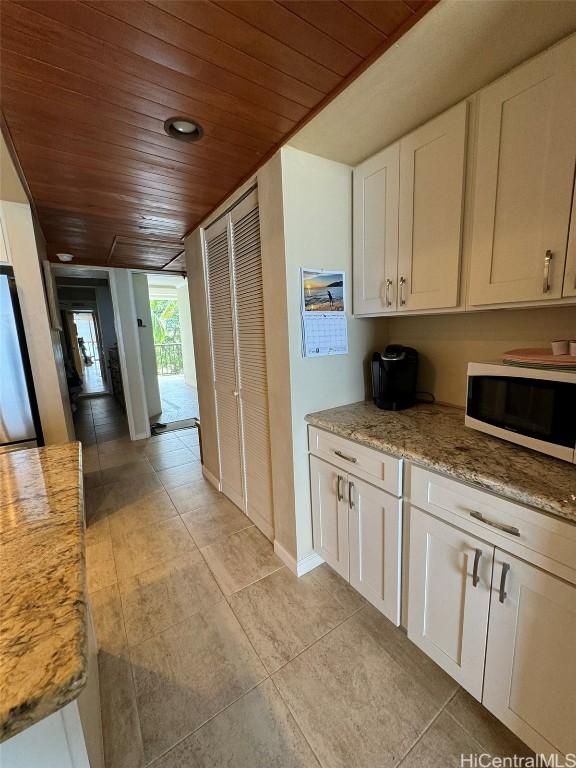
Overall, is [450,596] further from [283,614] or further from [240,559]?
[240,559]

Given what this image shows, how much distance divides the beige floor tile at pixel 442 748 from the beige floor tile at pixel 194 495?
6.46ft

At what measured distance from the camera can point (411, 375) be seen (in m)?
1.76

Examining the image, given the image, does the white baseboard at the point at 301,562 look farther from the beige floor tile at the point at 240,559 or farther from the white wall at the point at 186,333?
the white wall at the point at 186,333

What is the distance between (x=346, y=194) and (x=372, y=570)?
1.91 metres

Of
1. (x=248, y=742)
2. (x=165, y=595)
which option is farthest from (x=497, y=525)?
(x=165, y=595)

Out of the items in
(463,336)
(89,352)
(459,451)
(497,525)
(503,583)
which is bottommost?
(503,583)

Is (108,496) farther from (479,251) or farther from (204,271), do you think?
(479,251)

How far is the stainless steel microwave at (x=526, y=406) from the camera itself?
3.25 feet

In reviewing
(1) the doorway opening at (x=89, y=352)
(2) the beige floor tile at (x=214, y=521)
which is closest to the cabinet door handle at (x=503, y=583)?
(2) the beige floor tile at (x=214, y=521)

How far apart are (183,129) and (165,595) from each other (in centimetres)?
233

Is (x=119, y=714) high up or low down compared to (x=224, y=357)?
down

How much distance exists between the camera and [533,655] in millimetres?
946

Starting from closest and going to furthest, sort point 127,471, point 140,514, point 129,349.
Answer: point 140,514, point 127,471, point 129,349

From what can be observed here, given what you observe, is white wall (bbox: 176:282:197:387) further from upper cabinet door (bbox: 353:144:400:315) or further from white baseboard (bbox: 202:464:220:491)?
upper cabinet door (bbox: 353:144:400:315)
